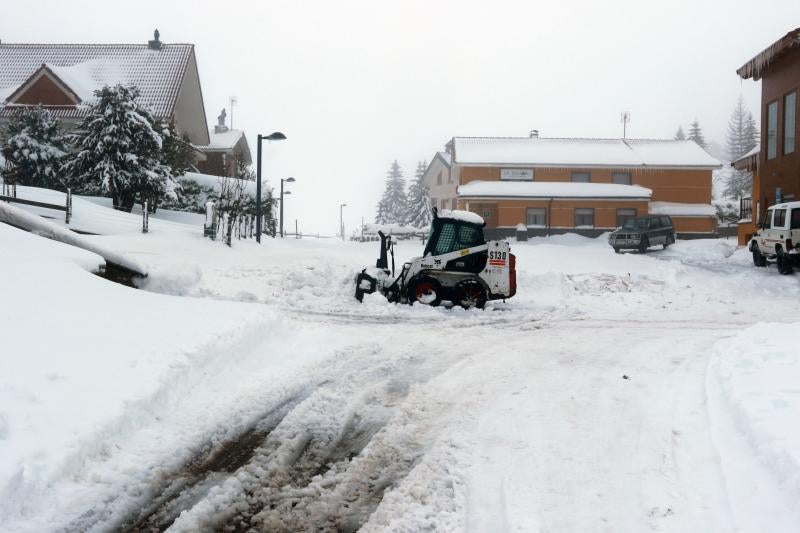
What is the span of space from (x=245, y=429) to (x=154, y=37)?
40698 millimetres

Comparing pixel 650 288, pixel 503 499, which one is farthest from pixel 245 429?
pixel 650 288

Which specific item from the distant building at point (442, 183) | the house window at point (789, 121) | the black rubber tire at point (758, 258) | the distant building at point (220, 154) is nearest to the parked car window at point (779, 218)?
the black rubber tire at point (758, 258)

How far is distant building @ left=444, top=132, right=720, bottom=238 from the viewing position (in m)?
40.9

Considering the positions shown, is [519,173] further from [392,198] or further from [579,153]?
[392,198]

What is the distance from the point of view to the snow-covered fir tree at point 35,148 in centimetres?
2794

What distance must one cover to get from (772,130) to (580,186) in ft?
53.4

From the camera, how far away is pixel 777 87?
24.9 meters

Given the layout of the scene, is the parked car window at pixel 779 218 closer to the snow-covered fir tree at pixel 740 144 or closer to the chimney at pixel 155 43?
the chimney at pixel 155 43

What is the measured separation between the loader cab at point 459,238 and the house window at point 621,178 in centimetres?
3127

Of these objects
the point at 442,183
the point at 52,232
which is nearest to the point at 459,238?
the point at 52,232

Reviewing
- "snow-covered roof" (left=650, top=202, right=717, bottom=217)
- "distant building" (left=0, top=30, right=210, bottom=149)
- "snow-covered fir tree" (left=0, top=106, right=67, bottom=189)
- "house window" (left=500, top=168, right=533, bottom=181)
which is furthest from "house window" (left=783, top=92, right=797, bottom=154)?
"snow-covered fir tree" (left=0, top=106, right=67, bottom=189)

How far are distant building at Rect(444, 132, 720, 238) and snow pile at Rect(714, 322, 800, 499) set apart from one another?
31671 millimetres

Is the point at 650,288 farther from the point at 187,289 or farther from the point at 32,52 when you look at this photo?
the point at 32,52

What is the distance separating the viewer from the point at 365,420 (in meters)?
6.11
